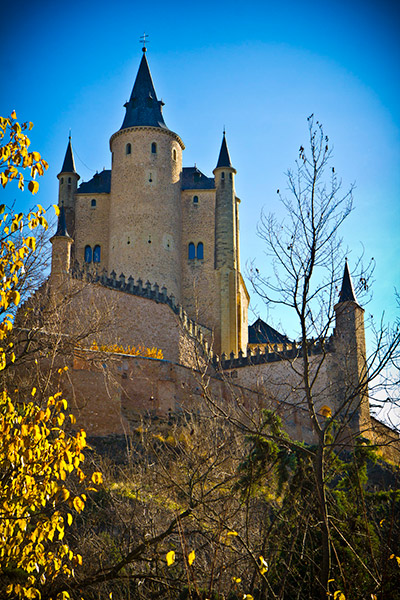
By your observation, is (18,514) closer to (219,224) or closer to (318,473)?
(318,473)

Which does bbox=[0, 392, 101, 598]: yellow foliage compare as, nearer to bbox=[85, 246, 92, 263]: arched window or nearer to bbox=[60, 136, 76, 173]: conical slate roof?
bbox=[85, 246, 92, 263]: arched window

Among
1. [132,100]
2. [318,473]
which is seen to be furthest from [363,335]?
[318,473]

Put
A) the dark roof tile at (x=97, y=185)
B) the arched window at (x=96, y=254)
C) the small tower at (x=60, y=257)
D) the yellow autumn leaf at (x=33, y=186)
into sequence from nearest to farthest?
the yellow autumn leaf at (x=33, y=186)
the small tower at (x=60, y=257)
the arched window at (x=96, y=254)
the dark roof tile at (x=97, y=185)

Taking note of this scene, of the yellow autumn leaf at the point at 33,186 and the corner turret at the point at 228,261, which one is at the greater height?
the corner turret at the point at 228,261

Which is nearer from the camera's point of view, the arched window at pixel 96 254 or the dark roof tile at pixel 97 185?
the arched window at pixel 96 254

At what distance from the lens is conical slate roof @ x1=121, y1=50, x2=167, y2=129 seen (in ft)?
146

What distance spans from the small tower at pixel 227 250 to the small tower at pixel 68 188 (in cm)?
841

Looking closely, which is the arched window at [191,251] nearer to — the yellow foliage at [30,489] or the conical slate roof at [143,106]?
the conical slate roof at [143,106]

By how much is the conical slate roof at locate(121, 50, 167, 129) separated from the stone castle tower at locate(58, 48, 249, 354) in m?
0.07

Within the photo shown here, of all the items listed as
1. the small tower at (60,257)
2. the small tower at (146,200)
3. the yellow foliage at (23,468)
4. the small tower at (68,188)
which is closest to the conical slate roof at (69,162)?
the small tower at (68,188)

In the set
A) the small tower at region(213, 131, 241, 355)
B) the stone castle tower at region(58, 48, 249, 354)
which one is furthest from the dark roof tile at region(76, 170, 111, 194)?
the small tower at region(213, 131, 241, 355)

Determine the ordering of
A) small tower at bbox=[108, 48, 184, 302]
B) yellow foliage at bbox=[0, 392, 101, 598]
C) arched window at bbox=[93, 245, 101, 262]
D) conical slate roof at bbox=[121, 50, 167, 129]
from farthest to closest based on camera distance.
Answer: conical slate roof at bbox=[121, 50, 167, 129] → arched window at bbox=[93, 245, 101, 262] → small tower at bbox=[108, 48, 184, 302] → yellow foliage at bbox=[0, 392, 101, 598]

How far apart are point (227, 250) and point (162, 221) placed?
419cm

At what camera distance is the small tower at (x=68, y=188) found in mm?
44719
